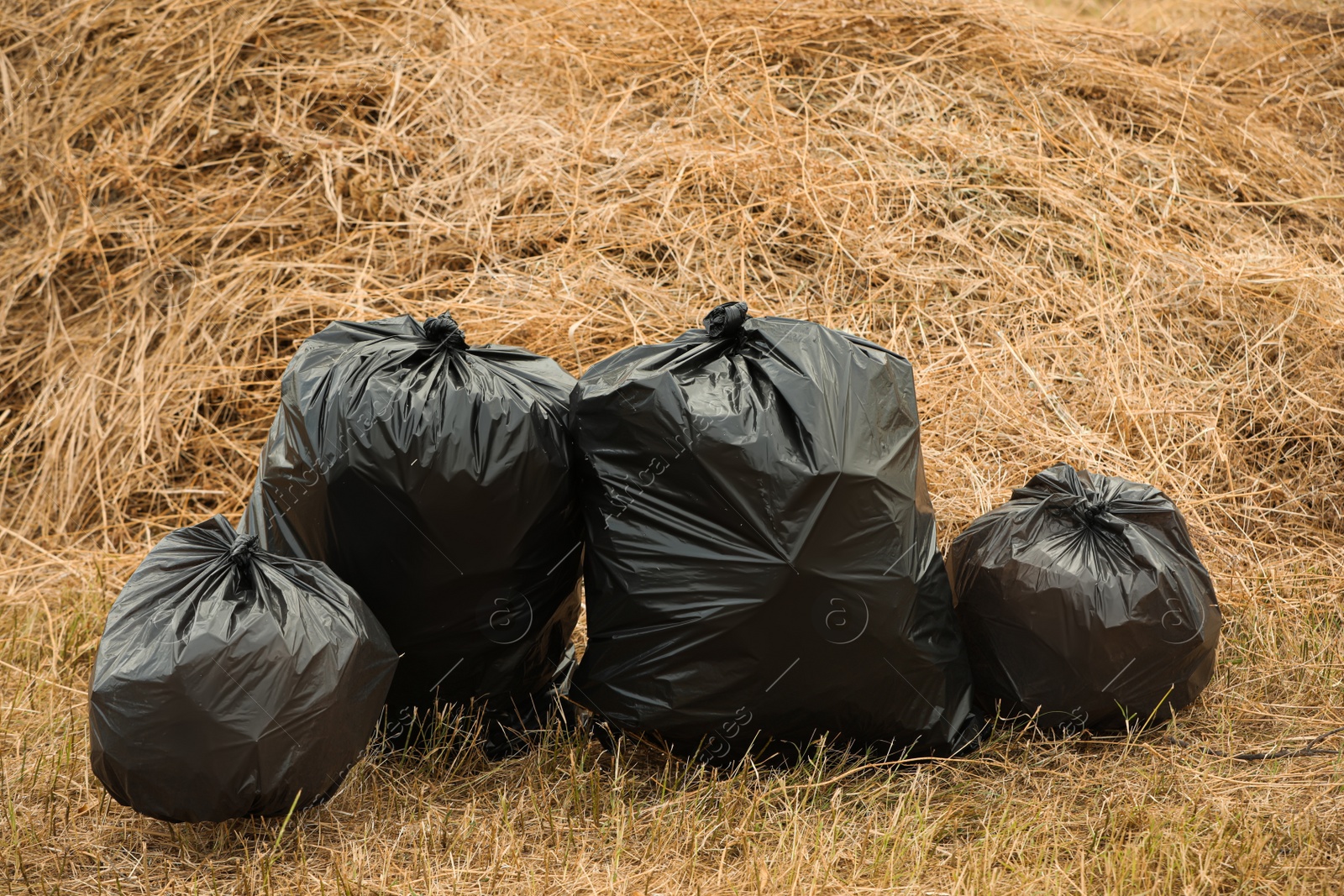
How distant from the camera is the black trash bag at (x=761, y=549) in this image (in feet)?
6.47

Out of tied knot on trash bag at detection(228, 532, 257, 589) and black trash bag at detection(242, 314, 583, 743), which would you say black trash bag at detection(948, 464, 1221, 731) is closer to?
black trash bag at detection(242, 314, 583, 743)

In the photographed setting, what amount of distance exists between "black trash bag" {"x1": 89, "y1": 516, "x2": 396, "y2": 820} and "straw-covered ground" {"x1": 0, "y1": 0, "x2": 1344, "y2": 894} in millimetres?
159

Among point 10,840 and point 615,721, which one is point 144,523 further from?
point 615,721

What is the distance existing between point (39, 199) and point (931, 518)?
12.0 feet

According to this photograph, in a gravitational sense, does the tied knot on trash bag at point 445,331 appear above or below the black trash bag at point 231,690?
above

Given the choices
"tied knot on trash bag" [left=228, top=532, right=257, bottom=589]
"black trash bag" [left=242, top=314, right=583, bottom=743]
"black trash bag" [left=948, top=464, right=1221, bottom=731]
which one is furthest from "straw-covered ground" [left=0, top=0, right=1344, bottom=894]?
"tied knot on trash bag" [left=228, top=532, right=257, bottom=589]

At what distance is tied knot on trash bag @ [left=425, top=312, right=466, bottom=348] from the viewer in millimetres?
2164

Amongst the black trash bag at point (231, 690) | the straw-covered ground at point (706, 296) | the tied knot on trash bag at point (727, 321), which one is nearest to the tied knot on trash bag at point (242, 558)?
the black trash bag at point (231, 690)

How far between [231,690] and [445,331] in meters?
0.80

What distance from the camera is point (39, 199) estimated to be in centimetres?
410

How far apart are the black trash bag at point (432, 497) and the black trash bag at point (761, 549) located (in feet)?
0.38

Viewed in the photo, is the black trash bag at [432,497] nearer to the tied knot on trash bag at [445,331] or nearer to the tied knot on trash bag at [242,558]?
the tied knot on trash bag at [445,331]

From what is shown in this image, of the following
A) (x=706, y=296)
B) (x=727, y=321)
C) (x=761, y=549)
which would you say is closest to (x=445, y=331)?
(x=727, y=321)

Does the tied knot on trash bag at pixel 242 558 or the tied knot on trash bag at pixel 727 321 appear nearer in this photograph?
the tied knot on trash bag at pixel 242 558
